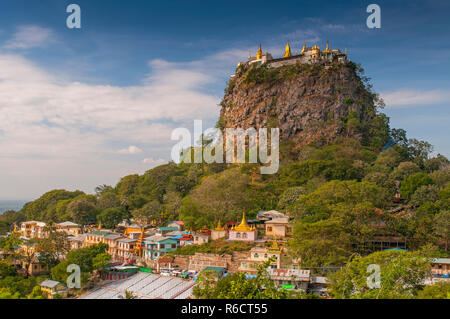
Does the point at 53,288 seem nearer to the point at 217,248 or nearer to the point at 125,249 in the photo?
the point at 125,249

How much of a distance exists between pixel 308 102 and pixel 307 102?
0.51 feet

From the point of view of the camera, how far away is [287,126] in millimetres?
59781

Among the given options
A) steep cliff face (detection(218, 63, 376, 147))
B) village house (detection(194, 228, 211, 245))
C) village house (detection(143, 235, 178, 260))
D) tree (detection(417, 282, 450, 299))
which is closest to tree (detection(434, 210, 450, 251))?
tree (detection(417, 282, 450, 299))

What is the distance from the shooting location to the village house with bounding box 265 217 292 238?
33.7 m

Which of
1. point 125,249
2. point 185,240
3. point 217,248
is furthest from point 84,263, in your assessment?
point 217,248

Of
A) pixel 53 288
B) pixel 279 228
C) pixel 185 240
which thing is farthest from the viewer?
pixel 185 240

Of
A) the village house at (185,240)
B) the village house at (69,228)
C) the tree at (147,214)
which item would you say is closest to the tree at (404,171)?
the village house at (185,240)

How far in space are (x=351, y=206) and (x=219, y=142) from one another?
3603 centimetres

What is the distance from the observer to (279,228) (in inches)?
1331

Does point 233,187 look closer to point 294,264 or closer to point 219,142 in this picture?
point 294,264

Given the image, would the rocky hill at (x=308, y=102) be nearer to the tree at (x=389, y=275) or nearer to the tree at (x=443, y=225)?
the tree at (x=443, y=225)

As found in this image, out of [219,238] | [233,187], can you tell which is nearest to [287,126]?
[233,187]

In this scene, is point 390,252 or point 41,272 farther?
point 41,272

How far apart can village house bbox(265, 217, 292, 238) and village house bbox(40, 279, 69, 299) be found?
51.9 ft
